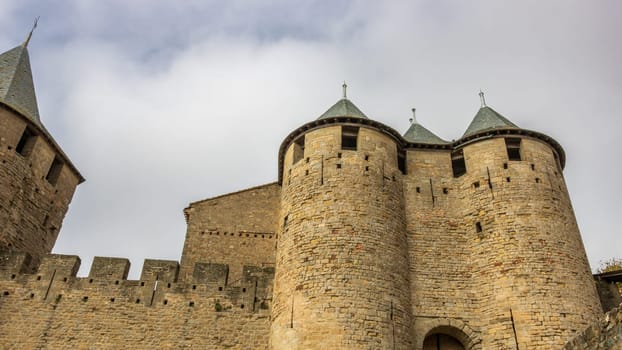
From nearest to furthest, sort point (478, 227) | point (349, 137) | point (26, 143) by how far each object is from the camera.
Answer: point (478, 227), point (349, 137), point (26, 143)

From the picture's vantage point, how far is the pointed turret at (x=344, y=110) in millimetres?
14023

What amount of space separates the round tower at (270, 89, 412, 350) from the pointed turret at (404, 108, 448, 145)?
1272 millimetres

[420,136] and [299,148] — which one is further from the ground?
[420,136]

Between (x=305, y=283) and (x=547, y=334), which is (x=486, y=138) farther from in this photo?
(x=305, y=283)

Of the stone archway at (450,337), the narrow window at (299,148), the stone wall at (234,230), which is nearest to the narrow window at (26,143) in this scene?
the stone wall at (234,230)

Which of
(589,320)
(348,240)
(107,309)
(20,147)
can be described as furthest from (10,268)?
(589,320)

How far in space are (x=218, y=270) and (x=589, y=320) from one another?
880cm

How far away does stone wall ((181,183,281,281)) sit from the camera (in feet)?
49.6

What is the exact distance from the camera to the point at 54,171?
16469 mm

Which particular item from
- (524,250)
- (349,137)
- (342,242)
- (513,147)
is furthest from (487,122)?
(342,242)

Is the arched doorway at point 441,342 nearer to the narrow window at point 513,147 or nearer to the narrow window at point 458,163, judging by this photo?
the narrow window at point 458,163

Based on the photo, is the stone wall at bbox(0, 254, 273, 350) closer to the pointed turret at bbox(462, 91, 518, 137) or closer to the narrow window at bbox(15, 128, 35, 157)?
the narrow window at bbox(15, 128, 35, 157)

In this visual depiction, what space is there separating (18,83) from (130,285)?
952 cm

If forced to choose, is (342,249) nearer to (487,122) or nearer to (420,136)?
(420,136)
